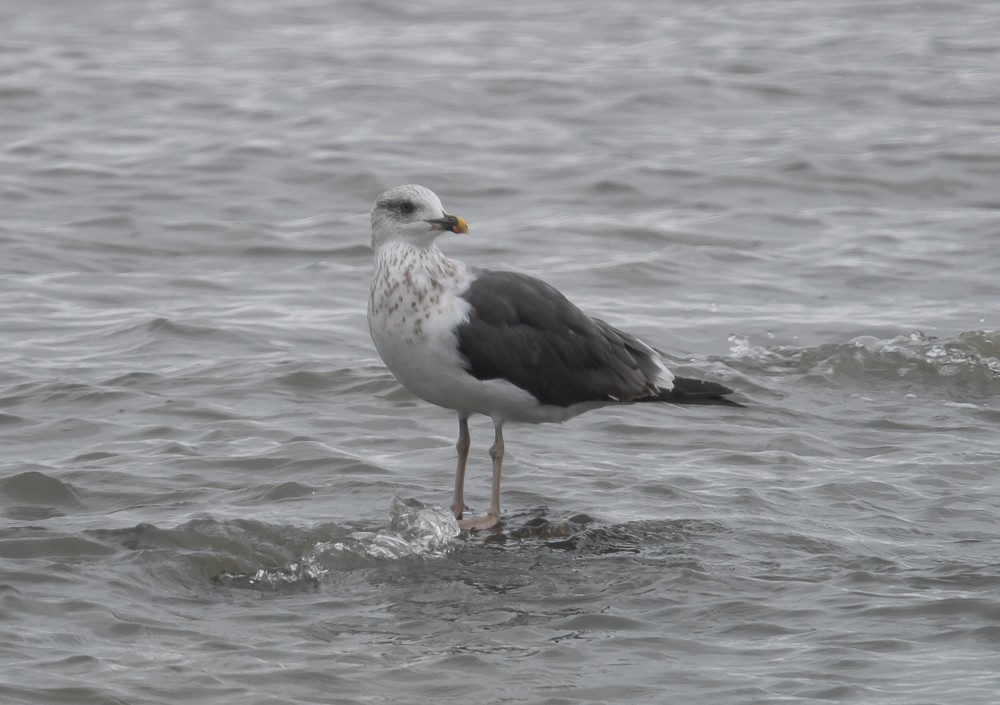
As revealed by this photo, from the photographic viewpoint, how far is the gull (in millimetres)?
6781

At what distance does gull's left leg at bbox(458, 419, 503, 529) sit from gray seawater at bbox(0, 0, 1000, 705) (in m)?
0.09

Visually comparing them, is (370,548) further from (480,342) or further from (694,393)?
(694,393)

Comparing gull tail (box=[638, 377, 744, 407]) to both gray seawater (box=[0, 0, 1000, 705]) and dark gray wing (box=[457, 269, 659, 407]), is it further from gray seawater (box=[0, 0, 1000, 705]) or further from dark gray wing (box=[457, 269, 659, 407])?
gray seawater (box=[0, 0, 1000, 705])

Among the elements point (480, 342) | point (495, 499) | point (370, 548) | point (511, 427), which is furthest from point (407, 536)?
point (511, 427)

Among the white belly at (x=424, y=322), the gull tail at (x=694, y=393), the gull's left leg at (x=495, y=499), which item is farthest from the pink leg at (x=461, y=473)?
the gull tail at (x=694, y=393)

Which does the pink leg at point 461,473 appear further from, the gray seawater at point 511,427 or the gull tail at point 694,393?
the gull tail at point 694,393

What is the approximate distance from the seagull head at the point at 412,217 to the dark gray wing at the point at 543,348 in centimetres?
29

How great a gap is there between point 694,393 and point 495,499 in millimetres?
1054

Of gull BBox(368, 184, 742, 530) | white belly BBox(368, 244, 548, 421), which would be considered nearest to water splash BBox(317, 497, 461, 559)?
gull BBox(368, 184, 742, 530)

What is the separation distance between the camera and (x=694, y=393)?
7465 millimetres

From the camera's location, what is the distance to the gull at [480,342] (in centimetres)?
678

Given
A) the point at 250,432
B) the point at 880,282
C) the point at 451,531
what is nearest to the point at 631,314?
the point at 880,282

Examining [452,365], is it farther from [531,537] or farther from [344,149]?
[344,149]

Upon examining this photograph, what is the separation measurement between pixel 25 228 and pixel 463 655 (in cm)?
785
